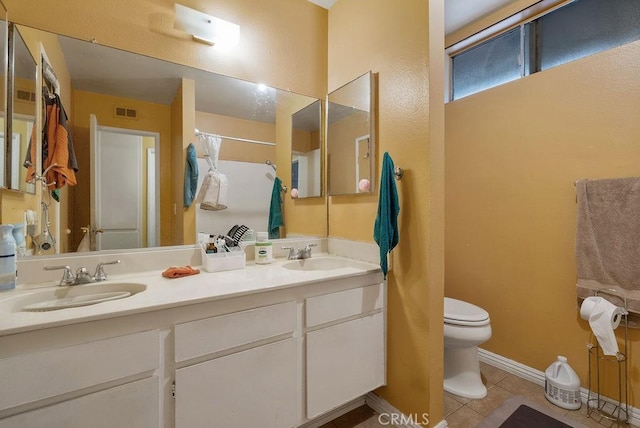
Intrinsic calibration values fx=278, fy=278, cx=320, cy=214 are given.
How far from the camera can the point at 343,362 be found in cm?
138

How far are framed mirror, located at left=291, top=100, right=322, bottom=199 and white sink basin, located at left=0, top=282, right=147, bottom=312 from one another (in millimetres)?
1122

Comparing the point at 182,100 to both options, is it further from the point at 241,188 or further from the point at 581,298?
the point at 581,298

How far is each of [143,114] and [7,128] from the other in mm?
496

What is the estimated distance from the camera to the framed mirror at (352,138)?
1.68 m

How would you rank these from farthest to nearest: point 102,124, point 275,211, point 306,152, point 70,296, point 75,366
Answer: point 306,152 < point 275,211 < point 102,124 < point 70,296 < point 75,366

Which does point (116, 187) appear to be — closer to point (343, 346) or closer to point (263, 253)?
point (263, 253)

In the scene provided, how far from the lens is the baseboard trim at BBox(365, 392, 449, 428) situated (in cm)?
141

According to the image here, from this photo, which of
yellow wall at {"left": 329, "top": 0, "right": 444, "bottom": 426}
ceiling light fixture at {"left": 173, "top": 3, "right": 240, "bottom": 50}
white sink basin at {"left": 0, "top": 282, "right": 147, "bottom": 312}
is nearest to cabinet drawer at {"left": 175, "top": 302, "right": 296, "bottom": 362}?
white sink basin at {"left": 0, "top": 282, "right": 147, "bottom": 312}

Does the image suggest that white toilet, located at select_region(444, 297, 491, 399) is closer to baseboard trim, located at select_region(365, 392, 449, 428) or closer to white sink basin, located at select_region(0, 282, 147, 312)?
baseboard trim, located at select_region(365, 392, 449, 428)

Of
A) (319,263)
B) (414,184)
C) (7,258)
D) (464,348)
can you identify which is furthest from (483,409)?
(7,258)

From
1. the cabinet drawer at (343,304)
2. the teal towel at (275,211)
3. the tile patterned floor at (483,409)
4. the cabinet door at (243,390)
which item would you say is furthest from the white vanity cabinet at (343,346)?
the teal towel at (275,211)

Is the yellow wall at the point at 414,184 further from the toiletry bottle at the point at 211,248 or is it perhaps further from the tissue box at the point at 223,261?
the toiletry bottle at the point at 211,248

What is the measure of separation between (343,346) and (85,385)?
3.27ft

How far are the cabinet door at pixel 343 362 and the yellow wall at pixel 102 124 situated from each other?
0.97 m
